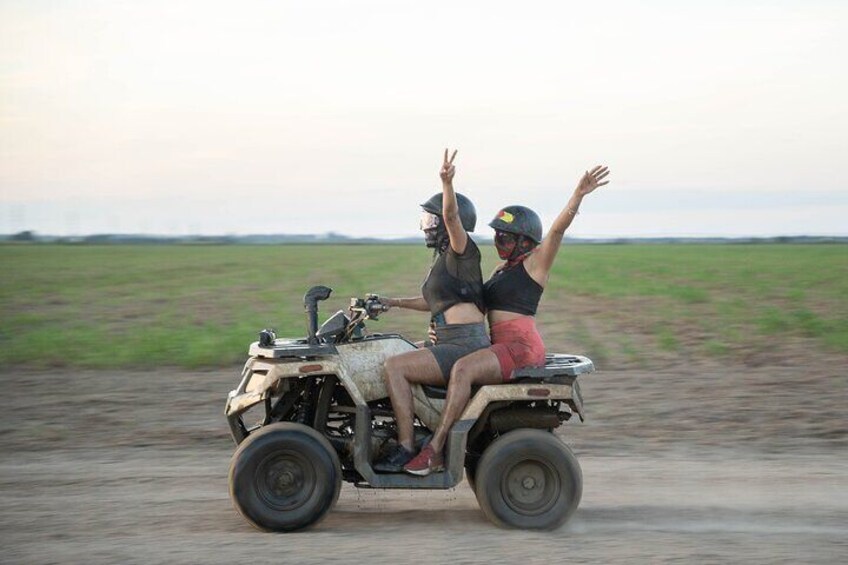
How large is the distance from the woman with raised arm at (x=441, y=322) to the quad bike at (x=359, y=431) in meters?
0.13

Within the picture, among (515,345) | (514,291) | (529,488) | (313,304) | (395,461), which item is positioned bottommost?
(529,488)

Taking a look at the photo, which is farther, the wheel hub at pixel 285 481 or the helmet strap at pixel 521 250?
the helmet strap at pixel 521 250

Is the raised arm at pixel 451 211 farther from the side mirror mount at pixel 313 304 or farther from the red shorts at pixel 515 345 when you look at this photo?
the side mirror mount at pixel 313 304

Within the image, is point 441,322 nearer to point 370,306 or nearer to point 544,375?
point 370,306

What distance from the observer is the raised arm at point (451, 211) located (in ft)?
23.9

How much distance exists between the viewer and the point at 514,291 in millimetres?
7852

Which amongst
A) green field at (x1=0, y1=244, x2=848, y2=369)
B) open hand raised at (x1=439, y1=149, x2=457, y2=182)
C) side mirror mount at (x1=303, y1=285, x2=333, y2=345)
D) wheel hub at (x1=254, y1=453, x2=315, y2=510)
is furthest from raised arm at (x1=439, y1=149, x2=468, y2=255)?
green field at (x1=0, y1=244, x2=848, y2=369)

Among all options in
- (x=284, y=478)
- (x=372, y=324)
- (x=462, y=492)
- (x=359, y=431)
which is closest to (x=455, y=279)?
(x=359, y=431)

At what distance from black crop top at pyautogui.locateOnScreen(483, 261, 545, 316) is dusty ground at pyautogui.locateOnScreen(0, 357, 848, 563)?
4.85ft

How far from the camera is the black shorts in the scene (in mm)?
7848

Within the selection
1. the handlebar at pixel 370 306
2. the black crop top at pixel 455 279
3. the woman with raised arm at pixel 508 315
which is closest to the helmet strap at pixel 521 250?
the woman with raised arm at pixel 508 315

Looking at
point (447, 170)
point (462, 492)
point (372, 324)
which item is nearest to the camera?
point (447, 170)

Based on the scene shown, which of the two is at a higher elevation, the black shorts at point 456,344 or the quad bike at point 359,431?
the black shorts at point 456,344

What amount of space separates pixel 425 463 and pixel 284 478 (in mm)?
918
